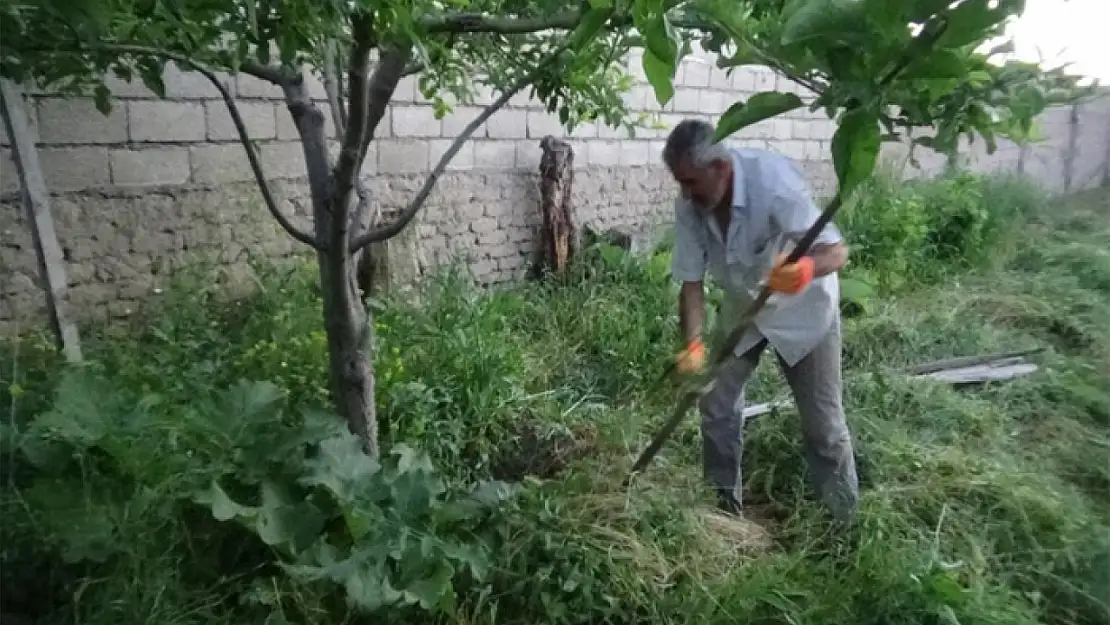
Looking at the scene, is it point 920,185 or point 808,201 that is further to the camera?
point 920,185

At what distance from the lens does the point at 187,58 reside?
6.35 ft

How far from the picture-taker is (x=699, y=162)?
2740mm

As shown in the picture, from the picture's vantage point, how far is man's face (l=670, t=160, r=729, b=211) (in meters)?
2.77

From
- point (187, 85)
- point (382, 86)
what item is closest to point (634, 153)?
point (187, 85)

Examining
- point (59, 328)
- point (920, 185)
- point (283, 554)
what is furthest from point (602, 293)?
point (920, 185)

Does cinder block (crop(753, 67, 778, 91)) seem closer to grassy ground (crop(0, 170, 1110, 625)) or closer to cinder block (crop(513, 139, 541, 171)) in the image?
cinder block (crop(513, 139, 541, 171))

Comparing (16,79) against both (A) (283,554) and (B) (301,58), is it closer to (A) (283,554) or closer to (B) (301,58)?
(B) (301,58)

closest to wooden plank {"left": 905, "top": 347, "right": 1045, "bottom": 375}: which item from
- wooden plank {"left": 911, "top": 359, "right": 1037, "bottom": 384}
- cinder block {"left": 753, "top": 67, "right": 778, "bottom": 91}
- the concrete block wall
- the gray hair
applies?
wooden plank {"left": 911, "top": 359, "right": 1037, "bottom": 384}

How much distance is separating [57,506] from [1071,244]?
7.16 metres

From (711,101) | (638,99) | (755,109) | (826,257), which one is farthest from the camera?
(711,101)

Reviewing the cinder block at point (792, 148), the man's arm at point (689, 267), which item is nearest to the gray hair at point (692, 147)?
the man's arm at point (689, 267)

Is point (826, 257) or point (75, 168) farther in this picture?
point (75, 168)

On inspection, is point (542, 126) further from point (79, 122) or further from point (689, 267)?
point (79, 122)

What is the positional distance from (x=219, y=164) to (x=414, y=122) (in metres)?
1.07
